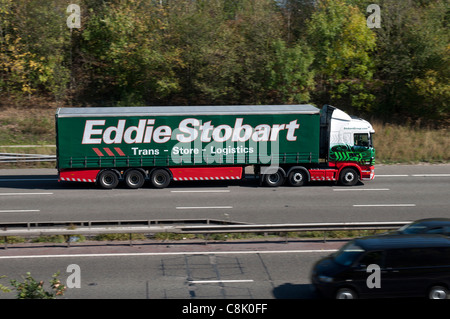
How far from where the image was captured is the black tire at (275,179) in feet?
72.0

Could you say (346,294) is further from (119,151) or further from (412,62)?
(412,62)

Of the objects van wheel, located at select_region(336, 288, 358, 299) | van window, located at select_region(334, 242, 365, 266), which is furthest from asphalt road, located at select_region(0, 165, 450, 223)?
van wheel, located at select_region(336, 288, 358, 299)

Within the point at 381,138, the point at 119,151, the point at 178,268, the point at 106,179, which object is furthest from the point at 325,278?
the point at 381,138

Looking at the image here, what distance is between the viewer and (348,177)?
22.3 m

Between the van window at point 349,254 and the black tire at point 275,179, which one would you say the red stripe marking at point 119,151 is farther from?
the van window at point 349,254

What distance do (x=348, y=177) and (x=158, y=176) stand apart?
8272 mm

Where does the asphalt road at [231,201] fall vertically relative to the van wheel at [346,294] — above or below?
below

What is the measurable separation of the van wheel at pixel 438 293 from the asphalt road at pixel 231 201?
6.73m

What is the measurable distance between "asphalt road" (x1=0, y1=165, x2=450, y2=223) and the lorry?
69 centimetres

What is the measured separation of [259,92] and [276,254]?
2219 centimetres

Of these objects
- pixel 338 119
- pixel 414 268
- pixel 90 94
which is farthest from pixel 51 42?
pixel 414 268

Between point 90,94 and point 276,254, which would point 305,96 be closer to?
point 90,94

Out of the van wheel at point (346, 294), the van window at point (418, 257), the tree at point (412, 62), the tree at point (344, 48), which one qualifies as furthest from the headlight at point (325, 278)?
the tree at point (412, 62)

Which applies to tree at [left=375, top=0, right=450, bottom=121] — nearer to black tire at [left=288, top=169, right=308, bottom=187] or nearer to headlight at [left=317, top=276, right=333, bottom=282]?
black tire at [left=288, top=169, right=308, bottom=187]
